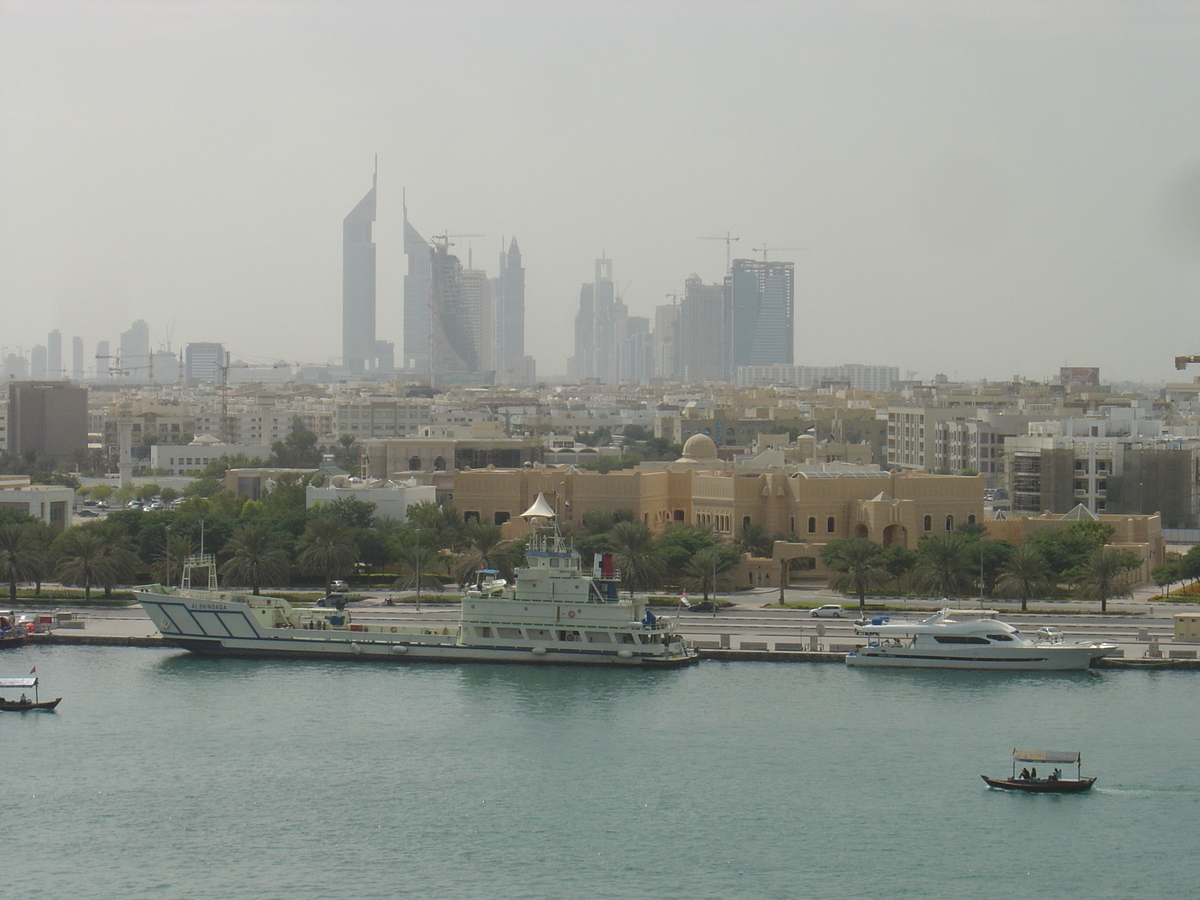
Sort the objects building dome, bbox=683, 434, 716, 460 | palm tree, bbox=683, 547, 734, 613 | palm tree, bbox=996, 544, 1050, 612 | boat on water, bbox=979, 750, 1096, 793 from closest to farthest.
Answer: boat on water, bbox=979, 750, 1096, 793, palm tree, bbox=996, 544, 1050, 612, palm tree, bbox=683, 547, 734, 613, building dome, bbox=683, 434, 716, 460

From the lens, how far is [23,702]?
95.7ft

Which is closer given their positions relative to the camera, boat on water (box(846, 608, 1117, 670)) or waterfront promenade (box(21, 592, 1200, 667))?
boat on water (box(846, 608, 1117, 670))

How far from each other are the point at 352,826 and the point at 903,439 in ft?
202

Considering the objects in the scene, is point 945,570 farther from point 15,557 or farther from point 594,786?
point 15,557

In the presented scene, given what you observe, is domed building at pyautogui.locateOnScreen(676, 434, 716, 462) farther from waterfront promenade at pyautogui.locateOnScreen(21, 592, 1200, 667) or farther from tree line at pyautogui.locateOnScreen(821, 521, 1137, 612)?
waterfront promenade at pyautogui.locateOnScreen(21, 592, 1200, 667)

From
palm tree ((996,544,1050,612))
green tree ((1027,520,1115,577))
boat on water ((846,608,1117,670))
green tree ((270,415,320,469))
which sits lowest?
Answer: boat on water ((846,608,1117,670))

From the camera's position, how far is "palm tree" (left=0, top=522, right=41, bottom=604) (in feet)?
130

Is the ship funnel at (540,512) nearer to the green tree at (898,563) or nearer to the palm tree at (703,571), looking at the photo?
the palm tree at (703,571)

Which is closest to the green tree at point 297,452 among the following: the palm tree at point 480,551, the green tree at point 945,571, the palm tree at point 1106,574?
the palm tree at point 480,551

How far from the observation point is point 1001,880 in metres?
21.0

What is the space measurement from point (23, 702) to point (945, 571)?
17.3 meters

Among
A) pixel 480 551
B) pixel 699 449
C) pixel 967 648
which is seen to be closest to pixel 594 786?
pixel 967 648

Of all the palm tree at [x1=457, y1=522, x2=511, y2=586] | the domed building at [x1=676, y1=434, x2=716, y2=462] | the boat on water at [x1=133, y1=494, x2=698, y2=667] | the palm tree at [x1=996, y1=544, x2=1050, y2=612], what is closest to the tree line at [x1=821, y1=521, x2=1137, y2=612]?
the palm tree at [x1=996, y1=544, x2=1050, y2=612]

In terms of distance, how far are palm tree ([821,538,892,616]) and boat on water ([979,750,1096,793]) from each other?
12894 millimetres
